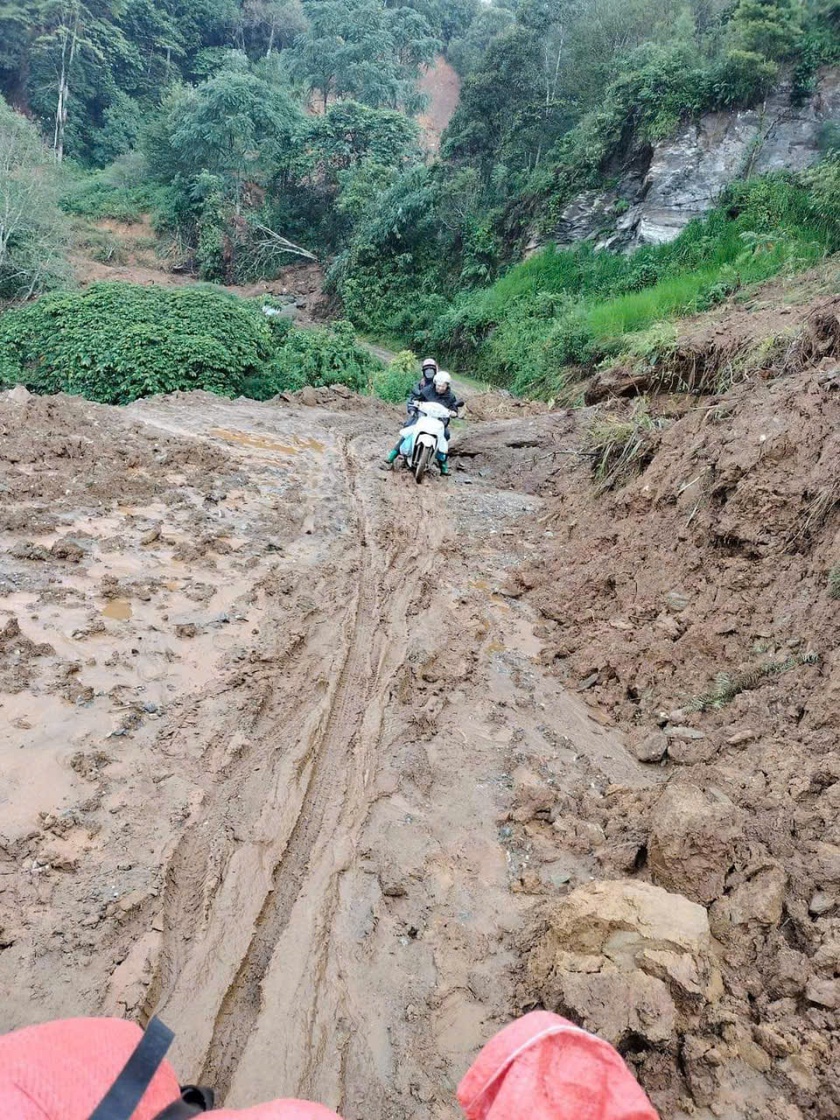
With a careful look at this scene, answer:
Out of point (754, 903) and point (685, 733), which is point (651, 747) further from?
point (754, 903)

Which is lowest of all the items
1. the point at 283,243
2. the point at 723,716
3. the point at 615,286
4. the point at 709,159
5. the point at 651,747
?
the point at 283,243

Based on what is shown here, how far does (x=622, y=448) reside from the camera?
720cm

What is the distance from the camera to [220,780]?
3344mm

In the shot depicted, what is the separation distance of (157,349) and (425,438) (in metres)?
7.36

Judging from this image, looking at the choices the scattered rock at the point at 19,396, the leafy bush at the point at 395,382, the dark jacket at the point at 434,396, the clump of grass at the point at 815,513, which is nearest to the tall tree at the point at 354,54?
the leafy bush at the point at 395,382

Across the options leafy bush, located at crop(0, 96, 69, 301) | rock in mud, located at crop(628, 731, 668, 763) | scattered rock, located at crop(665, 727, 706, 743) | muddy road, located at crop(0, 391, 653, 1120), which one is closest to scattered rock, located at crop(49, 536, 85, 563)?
muddy road, located at crop(0, 391, 653, 1120)

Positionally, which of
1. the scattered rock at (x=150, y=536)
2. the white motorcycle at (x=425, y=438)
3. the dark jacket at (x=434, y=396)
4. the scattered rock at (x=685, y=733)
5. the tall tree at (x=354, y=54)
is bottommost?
the scattered rock at (x=150, y=536)

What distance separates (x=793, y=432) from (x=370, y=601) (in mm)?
3328

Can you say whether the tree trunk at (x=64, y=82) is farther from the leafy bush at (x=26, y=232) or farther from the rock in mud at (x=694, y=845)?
the rock in mud at (x=694, y=845)

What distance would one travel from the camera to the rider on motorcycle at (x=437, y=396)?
9.45 metres

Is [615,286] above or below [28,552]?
above

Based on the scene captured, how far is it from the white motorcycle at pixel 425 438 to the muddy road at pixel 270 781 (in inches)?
98.8

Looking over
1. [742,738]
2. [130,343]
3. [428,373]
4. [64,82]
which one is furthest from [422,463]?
[64,82]

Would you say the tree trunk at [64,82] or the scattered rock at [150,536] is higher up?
the tree trunk at [64,82]
